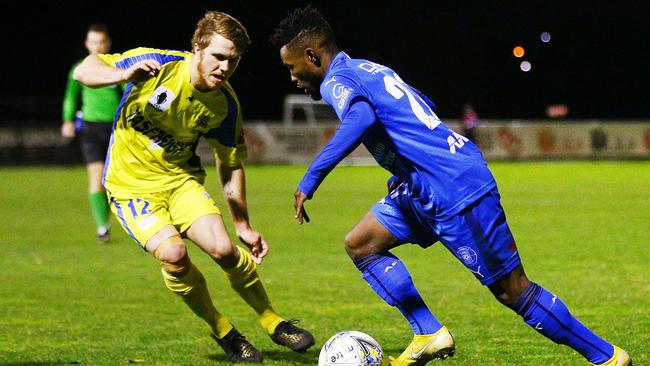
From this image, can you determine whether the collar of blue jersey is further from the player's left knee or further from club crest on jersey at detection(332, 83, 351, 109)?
the player's left knee

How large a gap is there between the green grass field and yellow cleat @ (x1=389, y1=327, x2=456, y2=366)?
2.12ft

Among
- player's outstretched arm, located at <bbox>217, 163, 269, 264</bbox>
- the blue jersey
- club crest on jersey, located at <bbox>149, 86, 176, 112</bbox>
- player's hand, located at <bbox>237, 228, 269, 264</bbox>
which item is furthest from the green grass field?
club crest on jersey, located at <bbox>149, 86, 176, 112</bbox>

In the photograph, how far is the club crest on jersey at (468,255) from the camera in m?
5.01

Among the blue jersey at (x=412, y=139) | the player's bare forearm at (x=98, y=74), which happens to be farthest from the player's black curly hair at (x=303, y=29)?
the player's bare forearm at (x=98, y=74)

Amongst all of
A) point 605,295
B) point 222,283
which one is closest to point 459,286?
point 605,295

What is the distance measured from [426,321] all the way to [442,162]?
89cm

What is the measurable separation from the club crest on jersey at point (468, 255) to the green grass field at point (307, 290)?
1.07 metres

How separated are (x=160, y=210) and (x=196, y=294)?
0.53m

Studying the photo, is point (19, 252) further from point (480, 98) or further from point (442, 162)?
point (480, 98)

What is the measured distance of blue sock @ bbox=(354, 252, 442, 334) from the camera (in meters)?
5.43

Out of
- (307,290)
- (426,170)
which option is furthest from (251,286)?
(307,290)

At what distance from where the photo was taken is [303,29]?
17.3 feet

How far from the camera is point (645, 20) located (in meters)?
39.1

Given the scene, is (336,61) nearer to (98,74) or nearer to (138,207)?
(98,74)
